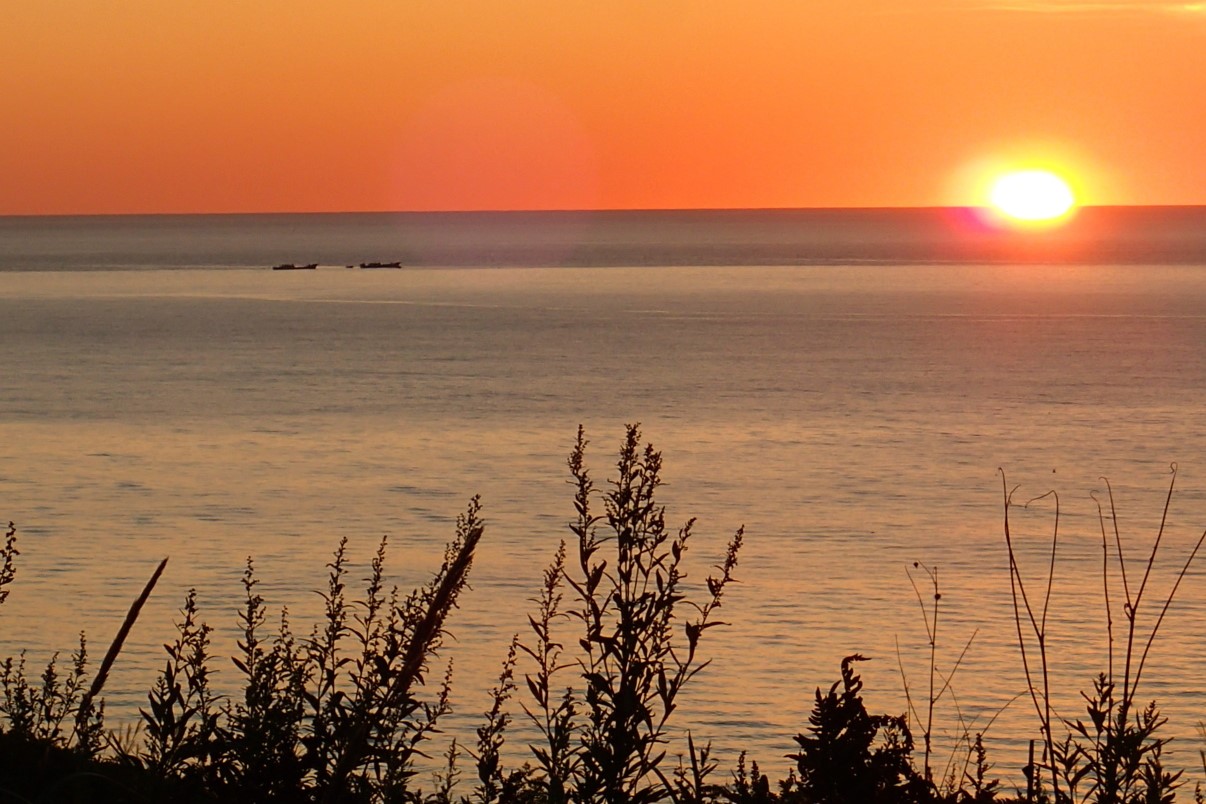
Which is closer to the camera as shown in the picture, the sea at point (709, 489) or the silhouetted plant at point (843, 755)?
the silhouetted plant at point (843, 755)

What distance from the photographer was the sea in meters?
18.0

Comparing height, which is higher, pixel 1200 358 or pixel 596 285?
pixel 596 285

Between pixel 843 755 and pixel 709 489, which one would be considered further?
pixel 709 489

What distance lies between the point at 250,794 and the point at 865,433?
37945mm

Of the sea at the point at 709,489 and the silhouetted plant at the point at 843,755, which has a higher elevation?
the sea at the point at 709,489

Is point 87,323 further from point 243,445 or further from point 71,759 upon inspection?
point 71,759

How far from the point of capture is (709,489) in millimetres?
31938

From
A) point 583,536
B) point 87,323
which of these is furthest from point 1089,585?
point 87,323

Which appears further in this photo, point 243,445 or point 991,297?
point 991,297

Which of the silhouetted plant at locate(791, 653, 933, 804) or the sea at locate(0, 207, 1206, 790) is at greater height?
the sea at locate(0, 207, 1206, 790)

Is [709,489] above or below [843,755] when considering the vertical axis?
above

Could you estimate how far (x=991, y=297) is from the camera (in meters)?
126

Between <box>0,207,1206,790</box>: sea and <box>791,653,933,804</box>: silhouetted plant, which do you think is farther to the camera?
<box>0,207,1206,790</box>: sea

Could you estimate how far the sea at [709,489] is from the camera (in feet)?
58.9
